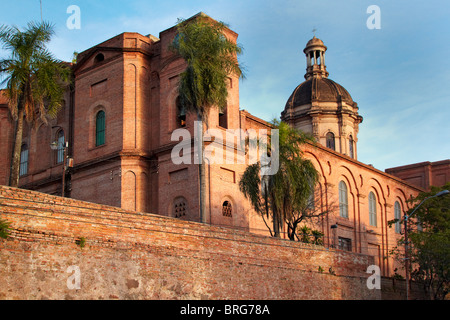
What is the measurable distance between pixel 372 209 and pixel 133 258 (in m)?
31.8

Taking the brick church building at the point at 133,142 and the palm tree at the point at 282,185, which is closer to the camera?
the palm tree at the point at 282,185

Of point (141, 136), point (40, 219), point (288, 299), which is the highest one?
point (141, 136)

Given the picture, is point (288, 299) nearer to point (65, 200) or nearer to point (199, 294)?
point (199, 294)

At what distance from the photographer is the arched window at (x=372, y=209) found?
162 feet

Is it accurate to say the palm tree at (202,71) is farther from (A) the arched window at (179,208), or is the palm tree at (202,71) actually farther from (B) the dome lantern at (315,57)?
(B) the dome lantern at (315,57)

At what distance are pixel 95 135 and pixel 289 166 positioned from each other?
11.7m

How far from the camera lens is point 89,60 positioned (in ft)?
124

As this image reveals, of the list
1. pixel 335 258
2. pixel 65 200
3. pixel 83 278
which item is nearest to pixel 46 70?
pixel 65 200

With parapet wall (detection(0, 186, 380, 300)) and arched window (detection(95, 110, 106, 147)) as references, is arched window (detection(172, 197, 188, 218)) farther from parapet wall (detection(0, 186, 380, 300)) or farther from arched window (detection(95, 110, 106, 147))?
parapet wall (detection(0, 186, 380, 300))

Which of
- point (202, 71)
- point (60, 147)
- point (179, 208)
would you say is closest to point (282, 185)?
point (179, 208)

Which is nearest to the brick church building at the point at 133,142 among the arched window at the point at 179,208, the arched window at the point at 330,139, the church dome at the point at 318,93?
the arched window at the point at 179,208

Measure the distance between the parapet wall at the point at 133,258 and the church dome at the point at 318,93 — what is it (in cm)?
3082

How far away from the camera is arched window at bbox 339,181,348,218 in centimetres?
4588

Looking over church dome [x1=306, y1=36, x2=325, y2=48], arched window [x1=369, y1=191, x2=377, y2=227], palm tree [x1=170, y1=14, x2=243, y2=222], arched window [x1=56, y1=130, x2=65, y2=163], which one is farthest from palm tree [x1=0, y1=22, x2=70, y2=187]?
church dome [x1=306, y1=36, x2=325, y2=48]
